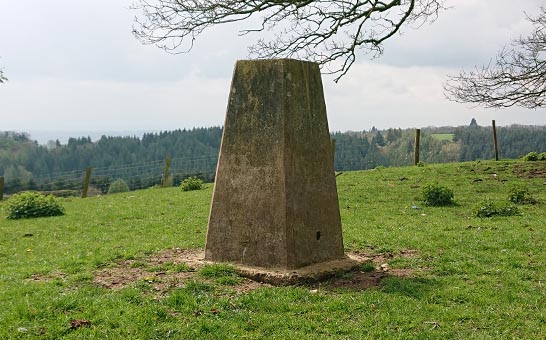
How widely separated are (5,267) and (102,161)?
72402 millimetres

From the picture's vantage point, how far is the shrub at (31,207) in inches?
666

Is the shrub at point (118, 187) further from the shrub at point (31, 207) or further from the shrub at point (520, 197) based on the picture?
the shrub at point (520, 197)

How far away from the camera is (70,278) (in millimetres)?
7281

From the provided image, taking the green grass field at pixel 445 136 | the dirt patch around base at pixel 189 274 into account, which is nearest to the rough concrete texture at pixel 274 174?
the dirt patch around base at pixel 189 274

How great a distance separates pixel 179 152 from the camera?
77688mm

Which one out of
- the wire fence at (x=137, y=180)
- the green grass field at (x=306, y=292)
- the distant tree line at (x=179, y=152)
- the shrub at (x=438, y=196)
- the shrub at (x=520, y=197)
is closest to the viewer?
the green grass field at (x=306, y=292)

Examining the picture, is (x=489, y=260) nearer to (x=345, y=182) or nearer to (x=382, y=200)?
(x=382, y=200)

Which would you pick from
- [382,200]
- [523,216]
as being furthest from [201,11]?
[523,216]

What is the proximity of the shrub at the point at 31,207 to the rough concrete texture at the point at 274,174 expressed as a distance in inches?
432

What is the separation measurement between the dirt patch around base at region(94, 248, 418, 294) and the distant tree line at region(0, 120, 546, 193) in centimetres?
2480

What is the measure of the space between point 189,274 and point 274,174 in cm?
174

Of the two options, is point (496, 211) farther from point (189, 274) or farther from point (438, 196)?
point (189, 274)

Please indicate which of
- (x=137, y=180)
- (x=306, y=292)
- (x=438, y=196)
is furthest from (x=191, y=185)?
(x=137, y=180)

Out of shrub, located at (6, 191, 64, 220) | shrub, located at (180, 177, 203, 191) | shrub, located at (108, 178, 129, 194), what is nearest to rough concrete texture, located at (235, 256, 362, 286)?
shrub, located at (6, 191, 64, 220)
